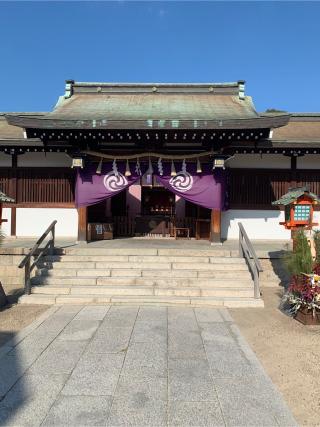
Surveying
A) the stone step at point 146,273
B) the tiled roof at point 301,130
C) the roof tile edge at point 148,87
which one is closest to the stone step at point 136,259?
the stone step at point 146,273

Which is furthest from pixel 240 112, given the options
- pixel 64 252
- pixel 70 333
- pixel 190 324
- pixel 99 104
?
pixel 70 333

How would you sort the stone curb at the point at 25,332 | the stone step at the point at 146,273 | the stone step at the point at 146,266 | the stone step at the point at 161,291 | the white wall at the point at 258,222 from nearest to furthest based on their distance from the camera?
the stone curb at the point at 25,332, the stone step at the point at 161,291, the stone step at the point at 146,273, the stone step at the point at 146,266, the white wall at the point at 258,222

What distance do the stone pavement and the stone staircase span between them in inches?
47.6

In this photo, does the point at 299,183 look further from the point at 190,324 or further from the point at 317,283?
the point at 190,324

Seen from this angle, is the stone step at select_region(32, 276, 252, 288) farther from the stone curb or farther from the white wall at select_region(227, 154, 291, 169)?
the white wall at select_region(227, 154, 291, 169)

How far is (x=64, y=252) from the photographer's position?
9.38 m

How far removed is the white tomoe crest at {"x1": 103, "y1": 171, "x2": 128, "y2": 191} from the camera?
10.7 m

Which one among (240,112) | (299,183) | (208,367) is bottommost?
(208,367)

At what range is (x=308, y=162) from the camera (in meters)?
12.0

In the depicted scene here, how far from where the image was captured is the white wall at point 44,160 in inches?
481

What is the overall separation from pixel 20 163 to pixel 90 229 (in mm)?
3493

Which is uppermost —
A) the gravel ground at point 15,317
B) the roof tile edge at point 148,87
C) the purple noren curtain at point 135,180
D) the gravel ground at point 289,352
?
the roof tile edge at point 148,87

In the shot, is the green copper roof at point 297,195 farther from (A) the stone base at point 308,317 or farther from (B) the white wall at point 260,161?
(B) the white wall at point 260,161

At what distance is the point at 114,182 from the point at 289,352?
7.25m
